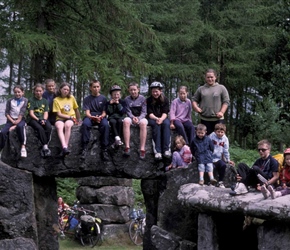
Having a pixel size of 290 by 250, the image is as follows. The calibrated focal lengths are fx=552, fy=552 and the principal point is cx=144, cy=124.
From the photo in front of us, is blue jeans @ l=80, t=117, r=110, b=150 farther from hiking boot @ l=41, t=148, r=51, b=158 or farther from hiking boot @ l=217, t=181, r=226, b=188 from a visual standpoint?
hiking boot @ l=217, t=181, r=226, b=188

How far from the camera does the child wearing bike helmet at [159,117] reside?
10.2 metres

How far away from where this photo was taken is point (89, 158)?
10.9 meters

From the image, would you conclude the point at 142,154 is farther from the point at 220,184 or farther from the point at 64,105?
the point at 64,105

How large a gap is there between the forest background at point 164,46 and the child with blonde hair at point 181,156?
4.17 m

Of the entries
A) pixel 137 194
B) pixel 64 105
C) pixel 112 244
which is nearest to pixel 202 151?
pixel 64 105

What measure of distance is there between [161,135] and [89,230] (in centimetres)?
716

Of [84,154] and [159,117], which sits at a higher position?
[159,117]

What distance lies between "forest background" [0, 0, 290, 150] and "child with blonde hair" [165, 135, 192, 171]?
4168 millimetres

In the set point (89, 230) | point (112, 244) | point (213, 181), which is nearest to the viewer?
point (213, 181)

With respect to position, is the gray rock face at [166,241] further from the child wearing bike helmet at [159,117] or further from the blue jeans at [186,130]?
the blue jeans at [186,130]

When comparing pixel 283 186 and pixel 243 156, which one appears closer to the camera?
pixel 283 186

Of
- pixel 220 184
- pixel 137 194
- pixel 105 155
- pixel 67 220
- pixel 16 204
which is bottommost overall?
pixel 67 220

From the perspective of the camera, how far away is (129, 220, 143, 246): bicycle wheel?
664 inches

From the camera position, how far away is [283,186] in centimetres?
869
